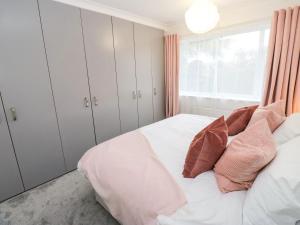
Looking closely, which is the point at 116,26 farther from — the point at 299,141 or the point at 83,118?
the point at 299,141

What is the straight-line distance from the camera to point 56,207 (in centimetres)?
179

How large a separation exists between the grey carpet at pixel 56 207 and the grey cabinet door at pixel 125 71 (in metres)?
1.31

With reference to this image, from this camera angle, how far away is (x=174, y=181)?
1179mm

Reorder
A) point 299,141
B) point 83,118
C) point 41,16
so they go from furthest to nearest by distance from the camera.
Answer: point 83,118 < point 41,16 < point 299,141

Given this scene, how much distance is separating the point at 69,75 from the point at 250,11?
2799mm

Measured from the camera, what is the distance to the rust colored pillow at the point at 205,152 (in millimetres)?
1206

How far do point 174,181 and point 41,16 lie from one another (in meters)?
2.27

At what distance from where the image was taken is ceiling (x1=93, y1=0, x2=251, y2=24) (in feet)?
7.97

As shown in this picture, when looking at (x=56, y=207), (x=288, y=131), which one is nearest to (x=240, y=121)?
(x=288, y=131)

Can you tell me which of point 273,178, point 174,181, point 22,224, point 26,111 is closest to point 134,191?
point 174,181

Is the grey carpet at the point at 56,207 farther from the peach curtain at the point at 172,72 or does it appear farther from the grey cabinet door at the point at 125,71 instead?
the peach curtain at the point at 172,72

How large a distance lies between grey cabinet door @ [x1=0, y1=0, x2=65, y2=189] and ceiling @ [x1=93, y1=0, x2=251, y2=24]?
104 cm

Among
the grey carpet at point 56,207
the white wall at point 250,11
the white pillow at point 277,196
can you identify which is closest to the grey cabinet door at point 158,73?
the white wall at point 250,11

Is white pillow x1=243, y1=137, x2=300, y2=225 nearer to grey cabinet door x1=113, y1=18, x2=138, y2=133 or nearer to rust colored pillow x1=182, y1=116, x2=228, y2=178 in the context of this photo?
rust colored pillow x1=182, y1=116, x2=228, y2=178
